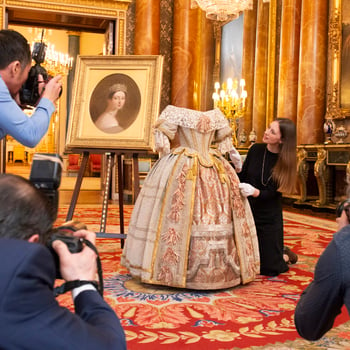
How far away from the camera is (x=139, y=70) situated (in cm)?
486

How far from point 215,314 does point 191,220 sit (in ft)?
2.39

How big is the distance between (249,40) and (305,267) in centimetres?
976

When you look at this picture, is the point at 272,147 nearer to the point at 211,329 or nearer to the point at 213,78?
the point at 211,329

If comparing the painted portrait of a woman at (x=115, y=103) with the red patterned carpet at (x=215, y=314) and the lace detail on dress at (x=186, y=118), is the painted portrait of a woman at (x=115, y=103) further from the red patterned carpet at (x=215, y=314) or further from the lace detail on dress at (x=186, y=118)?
the red patterned carpet at (x=215, y=314)

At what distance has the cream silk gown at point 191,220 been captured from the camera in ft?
11.3

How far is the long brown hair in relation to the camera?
4.00m

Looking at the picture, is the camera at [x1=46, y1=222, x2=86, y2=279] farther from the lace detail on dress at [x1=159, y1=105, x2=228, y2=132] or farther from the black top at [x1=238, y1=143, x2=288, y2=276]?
the black top at [x1=238, y1=143, x2=288, y2=276]

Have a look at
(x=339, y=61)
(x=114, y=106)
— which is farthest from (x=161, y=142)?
(x=339, y=61)

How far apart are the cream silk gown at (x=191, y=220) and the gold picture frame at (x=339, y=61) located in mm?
5352

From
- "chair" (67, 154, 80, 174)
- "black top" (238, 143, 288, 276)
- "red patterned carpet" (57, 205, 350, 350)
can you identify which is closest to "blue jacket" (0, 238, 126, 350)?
"red patterned carpet" (57, 205, 350, 350)

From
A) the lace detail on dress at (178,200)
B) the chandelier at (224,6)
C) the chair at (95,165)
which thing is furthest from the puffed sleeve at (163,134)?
the chair at (95,165)

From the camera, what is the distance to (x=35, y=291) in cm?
83

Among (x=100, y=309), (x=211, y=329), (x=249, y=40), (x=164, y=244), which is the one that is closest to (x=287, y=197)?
(x=249, y=40)

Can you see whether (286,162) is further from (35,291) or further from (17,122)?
(35,291)
